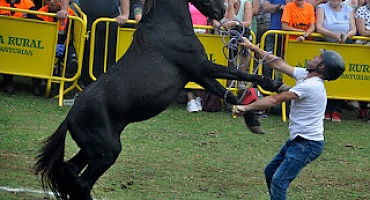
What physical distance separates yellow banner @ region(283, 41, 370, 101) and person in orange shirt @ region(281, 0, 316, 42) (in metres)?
0.21

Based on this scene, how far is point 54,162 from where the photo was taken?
22.3 feet

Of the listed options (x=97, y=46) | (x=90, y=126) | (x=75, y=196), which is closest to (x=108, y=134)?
(x=90, y=126)

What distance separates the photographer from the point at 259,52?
7.27m

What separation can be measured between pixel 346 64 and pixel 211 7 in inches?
214

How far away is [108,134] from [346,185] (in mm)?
3133

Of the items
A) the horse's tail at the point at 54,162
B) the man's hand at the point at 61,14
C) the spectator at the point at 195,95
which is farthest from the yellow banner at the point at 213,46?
the horse's tail at the point at 54,162

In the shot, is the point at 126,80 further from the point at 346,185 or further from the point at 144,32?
the point at 346,185

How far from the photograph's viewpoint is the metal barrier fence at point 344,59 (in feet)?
38.6

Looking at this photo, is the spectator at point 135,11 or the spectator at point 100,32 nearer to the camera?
the spectator at point 135,11

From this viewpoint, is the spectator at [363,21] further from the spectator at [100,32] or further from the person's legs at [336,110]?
the spectator at [100,32]

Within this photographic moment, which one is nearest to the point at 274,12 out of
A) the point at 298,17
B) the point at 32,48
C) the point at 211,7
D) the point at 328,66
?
the point at 298,17

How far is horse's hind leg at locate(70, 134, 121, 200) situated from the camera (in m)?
6.65

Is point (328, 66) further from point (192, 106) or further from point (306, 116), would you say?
point (192, 106)

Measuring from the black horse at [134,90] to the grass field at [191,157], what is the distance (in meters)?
0.85
